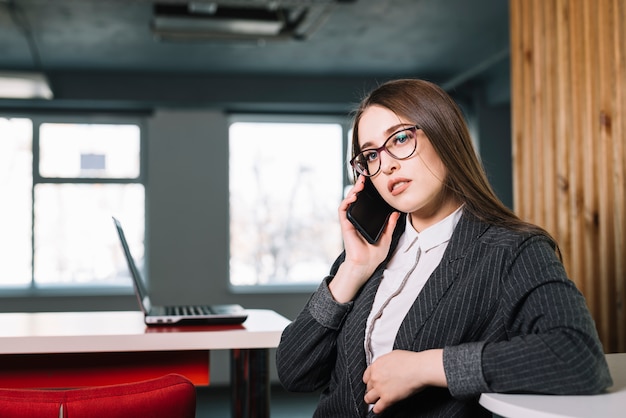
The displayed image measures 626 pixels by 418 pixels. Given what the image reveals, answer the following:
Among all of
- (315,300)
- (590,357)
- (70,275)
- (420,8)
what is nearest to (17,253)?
(70,275)

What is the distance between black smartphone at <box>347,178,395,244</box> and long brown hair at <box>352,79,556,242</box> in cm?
23

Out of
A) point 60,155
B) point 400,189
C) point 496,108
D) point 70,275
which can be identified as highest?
point 496,108

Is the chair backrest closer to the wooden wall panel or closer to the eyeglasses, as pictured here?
the eyeglasses

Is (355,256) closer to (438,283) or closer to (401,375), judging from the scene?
(438,283)

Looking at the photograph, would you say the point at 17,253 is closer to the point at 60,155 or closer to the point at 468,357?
the point at 60,155

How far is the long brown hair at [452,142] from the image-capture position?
146 cm

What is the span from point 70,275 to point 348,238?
6630 mm

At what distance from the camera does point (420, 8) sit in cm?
539

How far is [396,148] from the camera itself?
1.50m

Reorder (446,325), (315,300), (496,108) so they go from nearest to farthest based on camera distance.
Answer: (446,325)
(315,300)
(496,108)

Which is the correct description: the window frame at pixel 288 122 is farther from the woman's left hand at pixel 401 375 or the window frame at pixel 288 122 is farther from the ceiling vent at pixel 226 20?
the woman's left hand at pixel 401 375

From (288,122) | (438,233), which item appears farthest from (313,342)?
(288,122)

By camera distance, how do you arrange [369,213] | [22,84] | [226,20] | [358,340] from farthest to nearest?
[22,84] → [226,20] → [369,213] → [358,340]

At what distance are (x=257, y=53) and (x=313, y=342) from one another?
212 inches
